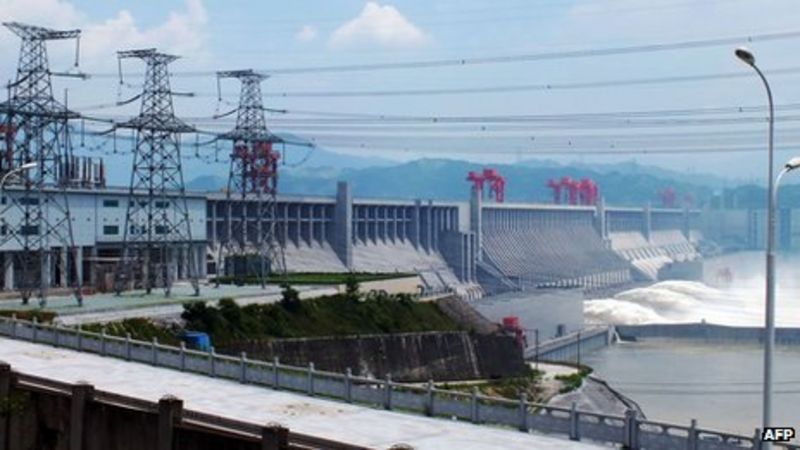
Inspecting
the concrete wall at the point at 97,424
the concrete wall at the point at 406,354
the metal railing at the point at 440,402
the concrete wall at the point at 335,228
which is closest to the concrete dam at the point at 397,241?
the concrete wall at the point at 335,228

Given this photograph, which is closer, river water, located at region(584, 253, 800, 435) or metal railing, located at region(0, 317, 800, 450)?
metal railing, located at region(0, 317, 800, 450)

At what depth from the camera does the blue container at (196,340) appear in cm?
5050

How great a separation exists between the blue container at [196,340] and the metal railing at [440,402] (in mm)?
13155

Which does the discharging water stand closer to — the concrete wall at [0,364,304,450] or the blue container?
the blue container

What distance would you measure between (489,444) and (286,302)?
41.0 metres

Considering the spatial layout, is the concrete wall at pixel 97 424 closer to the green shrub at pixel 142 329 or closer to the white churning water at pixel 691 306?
the green shrub at pixel 142 329

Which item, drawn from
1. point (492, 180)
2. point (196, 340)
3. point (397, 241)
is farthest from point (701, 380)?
point (492, 180)

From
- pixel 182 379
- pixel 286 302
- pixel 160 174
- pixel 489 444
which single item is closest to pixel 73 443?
pixel 182 379

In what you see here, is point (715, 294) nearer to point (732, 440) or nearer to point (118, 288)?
point (118, 288)

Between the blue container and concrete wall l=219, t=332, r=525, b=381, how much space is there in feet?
5.42

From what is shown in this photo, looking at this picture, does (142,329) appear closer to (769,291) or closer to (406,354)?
(406,354)

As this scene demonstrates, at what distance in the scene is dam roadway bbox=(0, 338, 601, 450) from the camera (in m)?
22.2

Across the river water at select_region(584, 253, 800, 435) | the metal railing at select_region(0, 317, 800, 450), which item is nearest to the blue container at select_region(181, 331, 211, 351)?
the metal railing at select_region(0, 317, 800, 450)

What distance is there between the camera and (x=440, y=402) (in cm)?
2508
